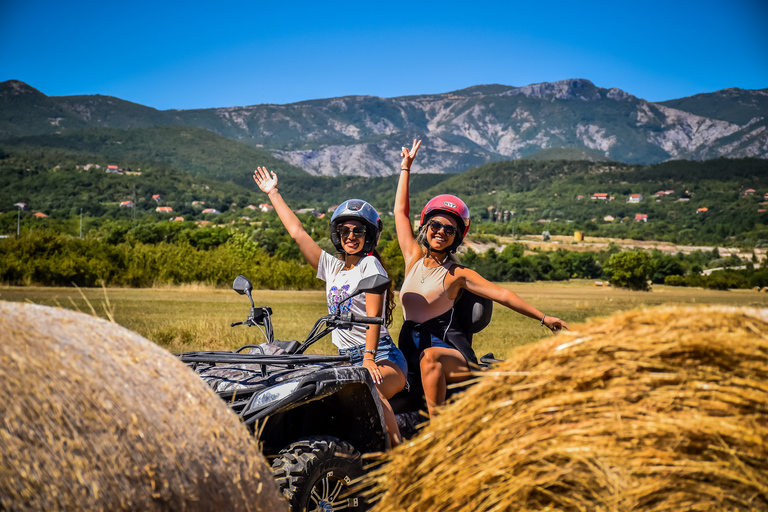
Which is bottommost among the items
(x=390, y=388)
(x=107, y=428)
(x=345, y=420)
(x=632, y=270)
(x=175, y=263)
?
(x=632, y=270)

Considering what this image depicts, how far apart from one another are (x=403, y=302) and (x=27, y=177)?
136806 millimetres

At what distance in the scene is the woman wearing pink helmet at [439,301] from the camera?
4219 mm

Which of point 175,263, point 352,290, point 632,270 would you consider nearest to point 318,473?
point 352,290

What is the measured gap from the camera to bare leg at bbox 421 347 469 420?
4.19 metres

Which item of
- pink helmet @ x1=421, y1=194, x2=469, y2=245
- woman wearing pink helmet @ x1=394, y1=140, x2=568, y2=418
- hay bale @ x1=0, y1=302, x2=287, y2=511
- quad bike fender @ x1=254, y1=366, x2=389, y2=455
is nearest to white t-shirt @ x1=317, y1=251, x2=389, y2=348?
woman wearing pink helmet @ x1=394, y1=140, x2=568, y2=418

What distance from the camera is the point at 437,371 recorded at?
418cm

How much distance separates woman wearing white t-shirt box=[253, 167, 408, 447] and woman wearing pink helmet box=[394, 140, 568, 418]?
18 centimetres

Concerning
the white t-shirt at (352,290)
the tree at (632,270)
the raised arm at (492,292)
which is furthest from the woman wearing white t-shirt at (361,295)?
the tree at (632,270)

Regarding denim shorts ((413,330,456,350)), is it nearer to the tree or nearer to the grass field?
the grass field

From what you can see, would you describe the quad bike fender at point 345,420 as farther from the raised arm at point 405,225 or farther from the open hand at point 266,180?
the open hand at point 266,180

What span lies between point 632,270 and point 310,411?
4200 cm

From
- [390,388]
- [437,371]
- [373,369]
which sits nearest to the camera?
[373,369]

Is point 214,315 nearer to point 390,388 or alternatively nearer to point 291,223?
point 291,223

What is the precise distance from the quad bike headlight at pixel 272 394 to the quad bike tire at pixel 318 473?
1.12 ft
